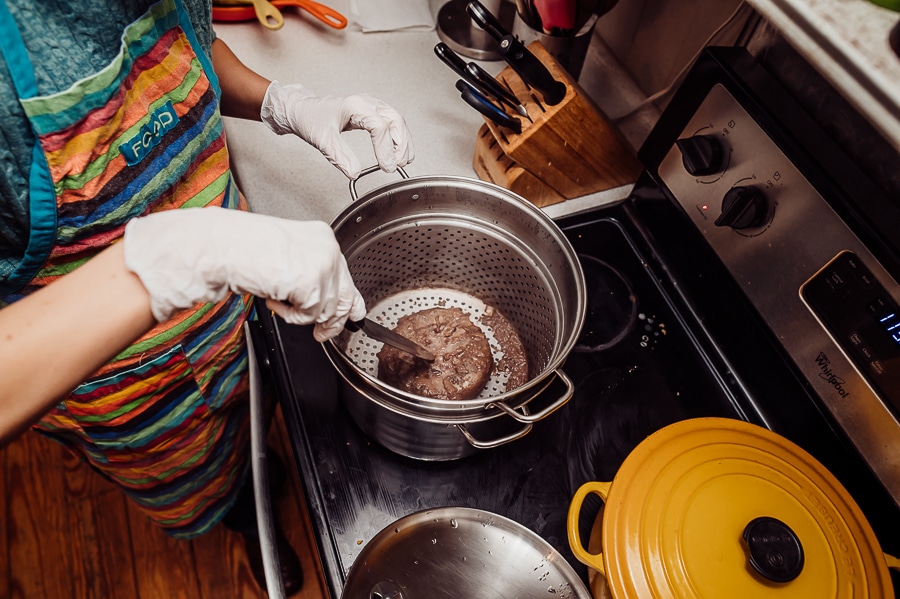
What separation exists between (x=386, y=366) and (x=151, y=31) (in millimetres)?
509

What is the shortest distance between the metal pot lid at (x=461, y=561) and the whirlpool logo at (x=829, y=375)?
1.27ft

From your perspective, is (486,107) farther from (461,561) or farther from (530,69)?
(461,561)

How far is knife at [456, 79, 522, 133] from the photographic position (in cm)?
86

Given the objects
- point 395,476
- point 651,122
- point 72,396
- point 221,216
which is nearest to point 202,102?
point 221,216

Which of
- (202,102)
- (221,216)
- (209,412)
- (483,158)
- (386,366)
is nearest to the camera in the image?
(221,216)

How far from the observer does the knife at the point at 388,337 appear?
29.3 inches

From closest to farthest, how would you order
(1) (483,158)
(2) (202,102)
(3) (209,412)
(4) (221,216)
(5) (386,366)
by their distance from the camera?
1. (4) (221,216)
2. (2) (202,102)
3. (5) (386,366)
4. (3) (209,412)
5. (1) (483,158)

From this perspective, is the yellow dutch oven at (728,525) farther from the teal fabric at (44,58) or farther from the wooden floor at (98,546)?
the wooden floor at (98,546)

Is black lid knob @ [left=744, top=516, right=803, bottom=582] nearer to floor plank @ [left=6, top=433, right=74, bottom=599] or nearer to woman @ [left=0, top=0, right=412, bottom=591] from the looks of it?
woman @ [left=0, top=0, right=412, bottom=591]

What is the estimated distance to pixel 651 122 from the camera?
3.43ft

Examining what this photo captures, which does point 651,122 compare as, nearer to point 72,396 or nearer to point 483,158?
point 483,158

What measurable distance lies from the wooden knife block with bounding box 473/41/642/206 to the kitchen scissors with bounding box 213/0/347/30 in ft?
1.74

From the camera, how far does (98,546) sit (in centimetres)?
153

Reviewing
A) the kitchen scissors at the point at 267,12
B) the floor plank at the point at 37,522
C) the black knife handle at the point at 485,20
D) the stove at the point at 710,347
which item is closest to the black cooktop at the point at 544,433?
the stove at the point at 710,347
